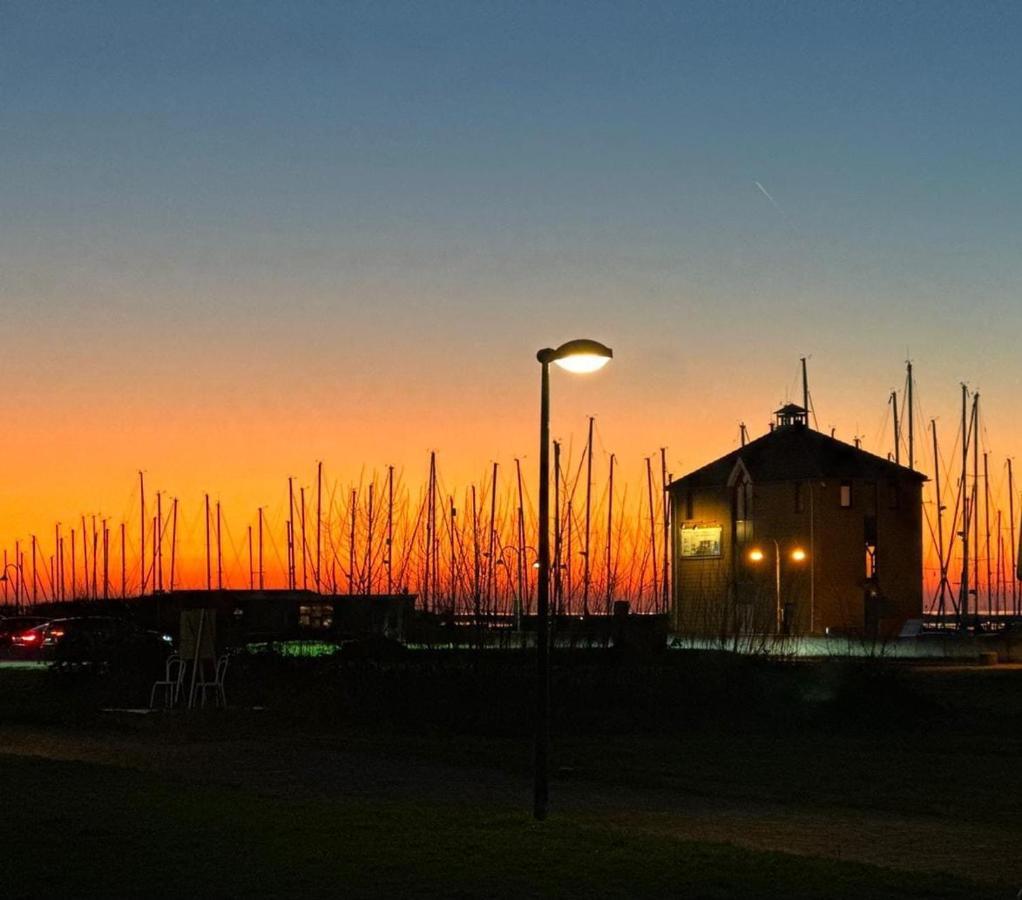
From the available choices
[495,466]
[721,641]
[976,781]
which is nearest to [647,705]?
[721,641]

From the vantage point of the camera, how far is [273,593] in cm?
8388

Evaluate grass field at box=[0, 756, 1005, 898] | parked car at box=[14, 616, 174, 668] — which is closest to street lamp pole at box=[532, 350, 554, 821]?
grass field at box=[0, 756, 1005, 898]

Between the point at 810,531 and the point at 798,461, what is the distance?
465 centimetres

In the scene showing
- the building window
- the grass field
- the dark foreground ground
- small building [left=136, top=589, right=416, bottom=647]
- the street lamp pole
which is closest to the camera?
the grass field

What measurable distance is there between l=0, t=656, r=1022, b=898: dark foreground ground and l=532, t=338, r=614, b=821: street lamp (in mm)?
581

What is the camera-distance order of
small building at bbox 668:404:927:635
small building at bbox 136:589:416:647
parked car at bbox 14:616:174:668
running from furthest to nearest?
small building at bbox 668:404:927:635 → small building at bbox 136:589:416:647 → parked car at bbox 14:616:174:668

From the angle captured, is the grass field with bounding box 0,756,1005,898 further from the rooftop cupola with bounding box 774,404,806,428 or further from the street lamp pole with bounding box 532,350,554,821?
the rooftop cupola with bounding box 774,404,806,428

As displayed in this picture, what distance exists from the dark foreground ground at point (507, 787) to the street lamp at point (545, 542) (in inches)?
22.9

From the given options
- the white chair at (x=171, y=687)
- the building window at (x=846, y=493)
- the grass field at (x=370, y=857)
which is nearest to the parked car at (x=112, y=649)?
the white chair at (x=171, y=687)

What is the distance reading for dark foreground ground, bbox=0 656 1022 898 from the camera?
12867 mm

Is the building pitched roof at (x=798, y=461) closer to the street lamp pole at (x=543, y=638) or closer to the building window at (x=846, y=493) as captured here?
the building window at (x=846, y=493)

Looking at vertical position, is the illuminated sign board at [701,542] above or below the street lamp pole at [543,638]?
above

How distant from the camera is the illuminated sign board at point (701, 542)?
85562mm

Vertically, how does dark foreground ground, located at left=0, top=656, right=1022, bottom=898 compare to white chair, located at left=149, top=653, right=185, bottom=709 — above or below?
below
